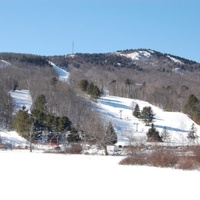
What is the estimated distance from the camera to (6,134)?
60531 millimetres

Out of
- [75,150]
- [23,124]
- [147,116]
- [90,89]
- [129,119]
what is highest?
[90,89]

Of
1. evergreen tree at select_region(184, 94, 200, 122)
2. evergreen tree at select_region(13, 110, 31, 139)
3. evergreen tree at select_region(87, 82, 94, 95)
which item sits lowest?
evergreen tree at select_region(13, 110, 31, 139)

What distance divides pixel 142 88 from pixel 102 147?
76.1m

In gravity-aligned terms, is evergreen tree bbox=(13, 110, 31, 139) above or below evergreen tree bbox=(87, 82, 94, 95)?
below

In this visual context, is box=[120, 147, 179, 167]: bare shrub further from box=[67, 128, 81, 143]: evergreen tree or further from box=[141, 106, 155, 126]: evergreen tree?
box=[141, 106, 155, 126]: evergreen tree

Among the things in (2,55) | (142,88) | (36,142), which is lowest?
(36,142)

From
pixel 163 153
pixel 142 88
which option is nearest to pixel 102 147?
Result: pixel 163 153

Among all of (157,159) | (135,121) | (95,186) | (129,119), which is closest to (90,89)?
(129,119)

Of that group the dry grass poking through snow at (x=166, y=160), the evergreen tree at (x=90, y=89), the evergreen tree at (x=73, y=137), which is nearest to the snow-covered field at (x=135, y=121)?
the evergreen tree at (x=90, y=89)

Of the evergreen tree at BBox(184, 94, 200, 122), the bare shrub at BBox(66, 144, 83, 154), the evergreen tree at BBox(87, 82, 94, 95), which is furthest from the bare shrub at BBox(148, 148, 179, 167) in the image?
the evergreen tree at BBox(87, 82, 94, 95)

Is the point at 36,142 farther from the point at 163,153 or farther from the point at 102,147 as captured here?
the point at 163,153

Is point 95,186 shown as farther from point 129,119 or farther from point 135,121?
point 129,119

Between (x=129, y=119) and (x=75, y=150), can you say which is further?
(x=129, y=119)

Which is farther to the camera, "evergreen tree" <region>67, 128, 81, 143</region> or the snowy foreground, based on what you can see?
"evergreen tree" <region>67, 128, 81, 143</region>
